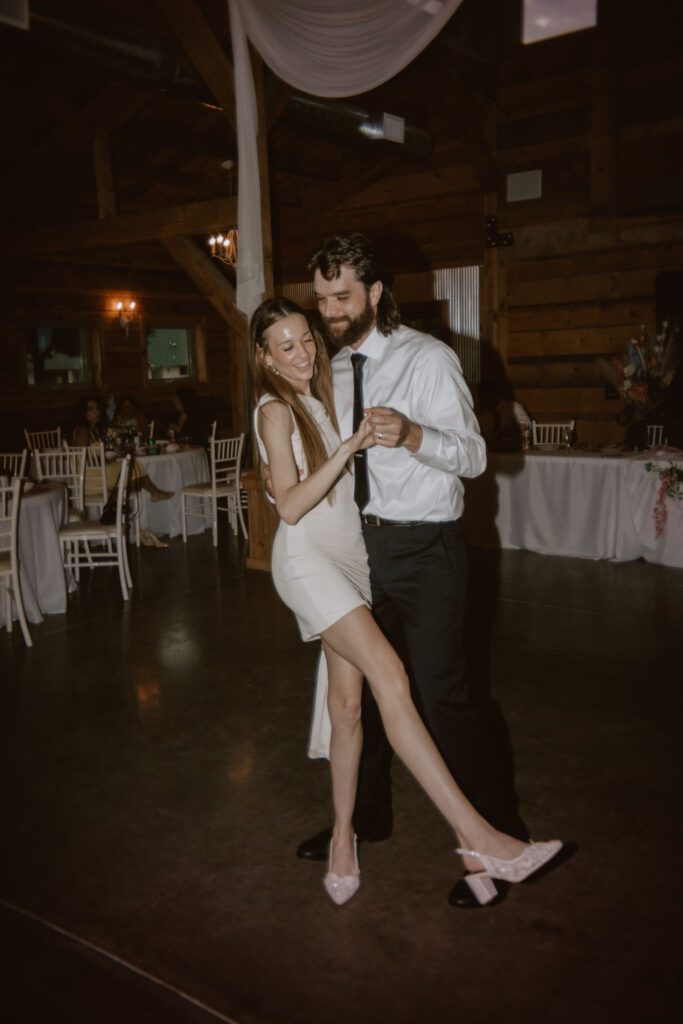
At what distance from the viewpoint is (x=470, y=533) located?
6512 mm

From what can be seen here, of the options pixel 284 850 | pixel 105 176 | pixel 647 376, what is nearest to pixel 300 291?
pixel 105 176

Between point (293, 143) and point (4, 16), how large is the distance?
250 inches

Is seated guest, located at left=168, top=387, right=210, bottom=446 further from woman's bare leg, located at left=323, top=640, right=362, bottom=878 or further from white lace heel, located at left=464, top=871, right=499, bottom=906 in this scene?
white lace heel, located at left=464, top=871, right=499, bottom=906

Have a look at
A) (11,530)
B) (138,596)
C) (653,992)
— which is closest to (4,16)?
(11,530)

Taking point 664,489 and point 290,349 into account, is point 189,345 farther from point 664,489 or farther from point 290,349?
point 290,349

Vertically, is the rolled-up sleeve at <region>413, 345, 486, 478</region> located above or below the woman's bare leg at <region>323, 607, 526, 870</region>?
above

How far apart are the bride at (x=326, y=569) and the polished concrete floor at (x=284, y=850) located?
0.23 m

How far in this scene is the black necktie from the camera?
2.14 metres

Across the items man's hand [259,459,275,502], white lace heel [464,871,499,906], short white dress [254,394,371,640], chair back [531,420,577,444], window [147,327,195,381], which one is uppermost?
window [147,327,195,381]

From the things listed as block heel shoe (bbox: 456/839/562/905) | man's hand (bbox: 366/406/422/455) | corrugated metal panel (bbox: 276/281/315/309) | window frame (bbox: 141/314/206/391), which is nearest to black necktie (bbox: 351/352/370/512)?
man's hand (bbox: 366/406/422/455)

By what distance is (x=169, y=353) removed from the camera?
1346cm

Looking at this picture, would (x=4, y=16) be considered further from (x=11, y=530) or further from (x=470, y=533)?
(x=470, y=533)

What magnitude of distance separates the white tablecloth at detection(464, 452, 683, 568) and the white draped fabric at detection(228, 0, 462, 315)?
251cm

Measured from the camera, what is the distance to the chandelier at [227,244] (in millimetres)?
8538
